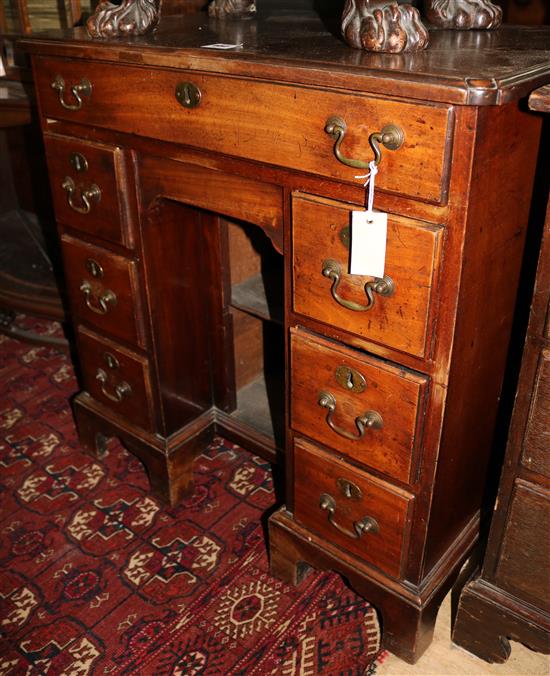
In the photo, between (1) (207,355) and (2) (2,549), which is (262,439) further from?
(2) (2,549)

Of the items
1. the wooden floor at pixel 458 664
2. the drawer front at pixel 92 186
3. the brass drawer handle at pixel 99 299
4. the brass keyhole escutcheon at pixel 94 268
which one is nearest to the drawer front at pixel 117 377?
the brass drawer handle at pixel 99 299

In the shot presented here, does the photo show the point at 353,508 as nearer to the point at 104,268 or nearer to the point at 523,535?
the point at 523,535

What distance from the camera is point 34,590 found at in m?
1.86

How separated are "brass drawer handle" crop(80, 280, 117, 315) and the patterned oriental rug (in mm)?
627

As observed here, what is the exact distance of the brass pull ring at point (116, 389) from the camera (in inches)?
79.4

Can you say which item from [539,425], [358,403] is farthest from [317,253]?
[539,425]

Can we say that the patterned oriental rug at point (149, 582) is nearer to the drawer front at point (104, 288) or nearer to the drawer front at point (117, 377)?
the drawer front at point (117, 377)

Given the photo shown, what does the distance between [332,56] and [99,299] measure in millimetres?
996

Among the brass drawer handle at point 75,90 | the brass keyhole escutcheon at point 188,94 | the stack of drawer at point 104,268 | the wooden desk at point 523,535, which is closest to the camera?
the wooden desk at point 523,535

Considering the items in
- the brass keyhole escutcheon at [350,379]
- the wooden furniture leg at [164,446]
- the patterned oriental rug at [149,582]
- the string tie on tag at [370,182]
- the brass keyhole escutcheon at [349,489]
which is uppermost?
the string tie on tag at [370,182]

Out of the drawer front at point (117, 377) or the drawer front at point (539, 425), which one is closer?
the drawer front at point (539, 425)

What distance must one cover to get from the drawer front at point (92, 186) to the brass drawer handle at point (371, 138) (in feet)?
2.14

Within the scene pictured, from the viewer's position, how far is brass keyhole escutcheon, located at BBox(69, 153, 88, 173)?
172 cm

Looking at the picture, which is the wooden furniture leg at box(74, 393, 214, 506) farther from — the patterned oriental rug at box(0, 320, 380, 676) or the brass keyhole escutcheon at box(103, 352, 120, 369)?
the brass keyhole escutcheon at box(103, 352, 120, 369)
